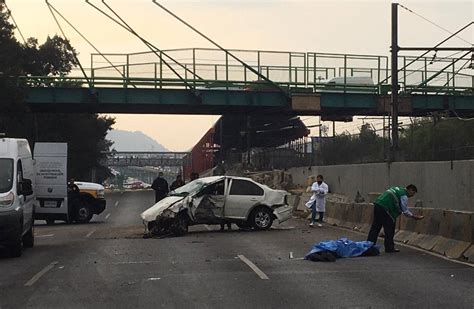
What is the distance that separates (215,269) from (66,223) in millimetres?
17066

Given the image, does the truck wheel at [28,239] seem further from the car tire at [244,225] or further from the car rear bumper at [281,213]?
the car rear bumper at [281,213]

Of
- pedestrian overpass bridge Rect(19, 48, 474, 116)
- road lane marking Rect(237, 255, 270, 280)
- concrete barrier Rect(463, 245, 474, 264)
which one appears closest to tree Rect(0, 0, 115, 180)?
pedestrian overpass bridge Rect(19, 48, 474, 116)

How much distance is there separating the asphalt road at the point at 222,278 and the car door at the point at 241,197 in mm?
3186

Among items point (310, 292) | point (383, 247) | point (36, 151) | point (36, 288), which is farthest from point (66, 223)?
point (310, 292)

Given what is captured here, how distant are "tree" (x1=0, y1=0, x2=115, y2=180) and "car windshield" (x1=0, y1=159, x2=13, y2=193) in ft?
86.3

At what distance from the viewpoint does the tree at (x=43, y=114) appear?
40375 millimetres

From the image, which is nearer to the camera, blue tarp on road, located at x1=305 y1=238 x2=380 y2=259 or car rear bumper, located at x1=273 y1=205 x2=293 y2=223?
blue tarp on road, located at x1=305 y1=238 x2=380 y2=259

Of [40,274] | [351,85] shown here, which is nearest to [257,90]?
[351,85]

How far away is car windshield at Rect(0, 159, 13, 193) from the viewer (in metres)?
13.9

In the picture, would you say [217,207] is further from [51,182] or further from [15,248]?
[15,248]

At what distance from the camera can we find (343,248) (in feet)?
44.4

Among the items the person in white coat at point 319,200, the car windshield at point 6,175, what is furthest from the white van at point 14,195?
the person in white coat at point 319,200

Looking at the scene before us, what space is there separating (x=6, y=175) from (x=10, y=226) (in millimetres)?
1278

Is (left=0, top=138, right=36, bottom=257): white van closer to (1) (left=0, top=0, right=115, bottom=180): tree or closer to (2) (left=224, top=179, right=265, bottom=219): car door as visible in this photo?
(2) (left=224, top=179, right=265, bottom=219): car door
